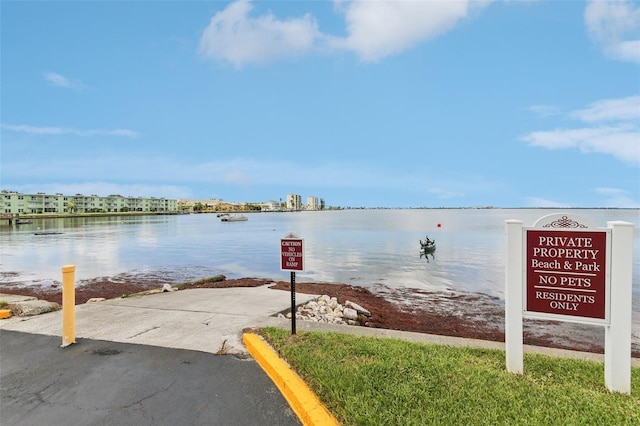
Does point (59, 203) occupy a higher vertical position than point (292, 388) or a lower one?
higher

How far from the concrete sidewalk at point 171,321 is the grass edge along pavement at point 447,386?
4.40 feet

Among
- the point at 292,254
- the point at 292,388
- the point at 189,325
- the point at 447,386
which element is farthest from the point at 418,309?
the point at 292,388

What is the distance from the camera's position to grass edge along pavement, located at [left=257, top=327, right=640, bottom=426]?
132 inches

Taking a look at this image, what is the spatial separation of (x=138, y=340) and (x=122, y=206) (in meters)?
214

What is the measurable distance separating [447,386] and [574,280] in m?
1.88

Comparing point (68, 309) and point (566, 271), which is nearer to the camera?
point (566, 271)

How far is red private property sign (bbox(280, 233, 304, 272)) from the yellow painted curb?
1.16 m

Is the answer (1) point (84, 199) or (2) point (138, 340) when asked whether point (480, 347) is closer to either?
(2) point (138, 340)

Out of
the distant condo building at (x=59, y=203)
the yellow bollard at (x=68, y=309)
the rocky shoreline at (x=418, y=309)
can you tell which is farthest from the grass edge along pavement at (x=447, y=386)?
the distant condo building at (x=59, y=203)

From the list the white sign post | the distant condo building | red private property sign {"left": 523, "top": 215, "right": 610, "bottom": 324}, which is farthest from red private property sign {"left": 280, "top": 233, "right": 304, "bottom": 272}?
the distant condo building

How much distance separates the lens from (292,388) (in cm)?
395

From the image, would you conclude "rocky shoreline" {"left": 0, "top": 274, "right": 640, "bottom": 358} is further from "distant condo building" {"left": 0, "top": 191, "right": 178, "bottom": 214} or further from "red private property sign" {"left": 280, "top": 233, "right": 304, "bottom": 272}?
"distant condo building" {"left": 0, "top": 191, "right": 178, "bottom": 214}

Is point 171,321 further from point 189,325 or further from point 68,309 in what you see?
point 68,309

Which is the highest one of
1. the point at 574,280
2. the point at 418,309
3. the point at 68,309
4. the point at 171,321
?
the point at 574,280
